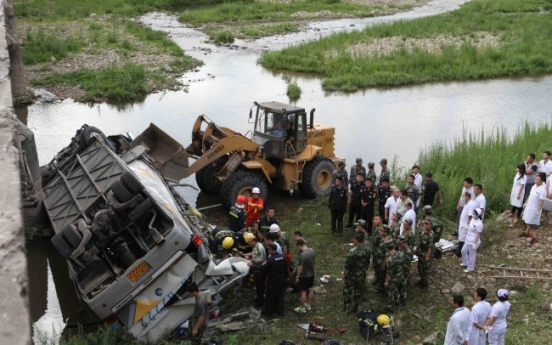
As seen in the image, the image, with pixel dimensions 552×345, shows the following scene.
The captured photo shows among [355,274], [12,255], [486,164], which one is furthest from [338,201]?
[12,255]

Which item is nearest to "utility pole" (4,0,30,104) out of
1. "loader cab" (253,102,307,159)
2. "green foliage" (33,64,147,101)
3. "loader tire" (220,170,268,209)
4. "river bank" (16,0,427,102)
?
"river bank" (16,0,427,102)

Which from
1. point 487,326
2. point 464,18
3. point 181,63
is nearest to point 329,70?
point 181,63

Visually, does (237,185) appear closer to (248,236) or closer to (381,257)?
(248,236)

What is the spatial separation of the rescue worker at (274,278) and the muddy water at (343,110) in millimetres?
5490

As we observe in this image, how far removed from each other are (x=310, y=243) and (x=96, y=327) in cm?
440

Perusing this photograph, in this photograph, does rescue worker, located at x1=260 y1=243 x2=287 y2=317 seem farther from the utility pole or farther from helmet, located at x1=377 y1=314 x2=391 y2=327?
the utility pole

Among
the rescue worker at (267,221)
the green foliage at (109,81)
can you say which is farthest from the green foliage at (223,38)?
the rescue worker at (267,221)

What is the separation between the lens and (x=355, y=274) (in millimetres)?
9703

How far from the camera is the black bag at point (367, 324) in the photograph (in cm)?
920

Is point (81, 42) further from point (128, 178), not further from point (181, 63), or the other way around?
point (128, 178)

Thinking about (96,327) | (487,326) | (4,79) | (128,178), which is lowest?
(96,327)

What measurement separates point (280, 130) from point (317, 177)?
1.45 meters

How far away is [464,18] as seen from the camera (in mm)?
41031

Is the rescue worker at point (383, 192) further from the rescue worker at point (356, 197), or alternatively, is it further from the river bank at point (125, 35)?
the river bank at point (125, 35)
